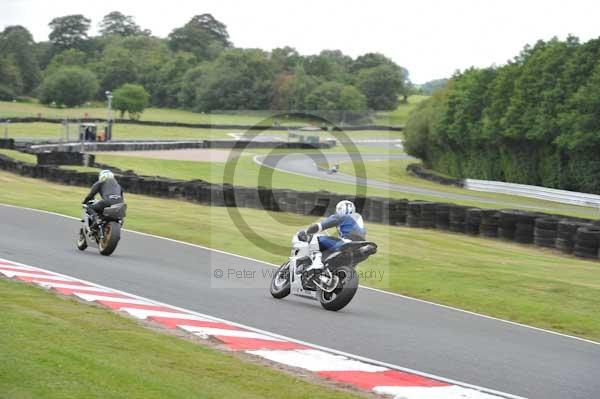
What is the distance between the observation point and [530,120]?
57.1 metres

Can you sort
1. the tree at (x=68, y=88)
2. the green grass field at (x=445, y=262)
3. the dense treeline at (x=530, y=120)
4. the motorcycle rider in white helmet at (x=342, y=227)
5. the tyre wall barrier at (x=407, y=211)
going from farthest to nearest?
the tree at (x=68, y=88)
the dense treeline at (x=530, y=120)
the tyre wall barrier at (x=407, y=211)
the green grass field at (x=445, y=262)
the motorcycle rider in white helmet at (x=342, y=227)

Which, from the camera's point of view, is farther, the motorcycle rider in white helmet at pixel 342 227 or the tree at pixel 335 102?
the tree at pixel 335 102

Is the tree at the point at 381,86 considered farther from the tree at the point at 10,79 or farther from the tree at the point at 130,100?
the tree at the point at 10,79

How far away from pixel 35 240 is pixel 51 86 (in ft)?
368

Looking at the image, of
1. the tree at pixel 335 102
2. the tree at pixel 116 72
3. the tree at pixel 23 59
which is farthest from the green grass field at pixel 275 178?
the tree at pixel 23 59

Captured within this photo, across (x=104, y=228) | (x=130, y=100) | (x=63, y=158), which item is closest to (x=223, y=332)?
(x=104, y=228)

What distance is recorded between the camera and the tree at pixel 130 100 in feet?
352

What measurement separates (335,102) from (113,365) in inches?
3837

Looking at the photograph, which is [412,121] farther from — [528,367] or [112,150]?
[528,367]

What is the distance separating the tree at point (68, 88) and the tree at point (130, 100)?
58.8ft

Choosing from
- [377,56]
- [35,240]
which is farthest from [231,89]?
[35,240]

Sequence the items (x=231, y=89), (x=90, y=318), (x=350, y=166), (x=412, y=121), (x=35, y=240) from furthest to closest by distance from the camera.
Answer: (x=231, y=89) → (x=412, y=121) → (x=350, y=166) → (x=35, y=240) → (x=90, y=318)

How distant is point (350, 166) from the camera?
6600 cm

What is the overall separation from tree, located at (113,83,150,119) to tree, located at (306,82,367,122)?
2124 cm
